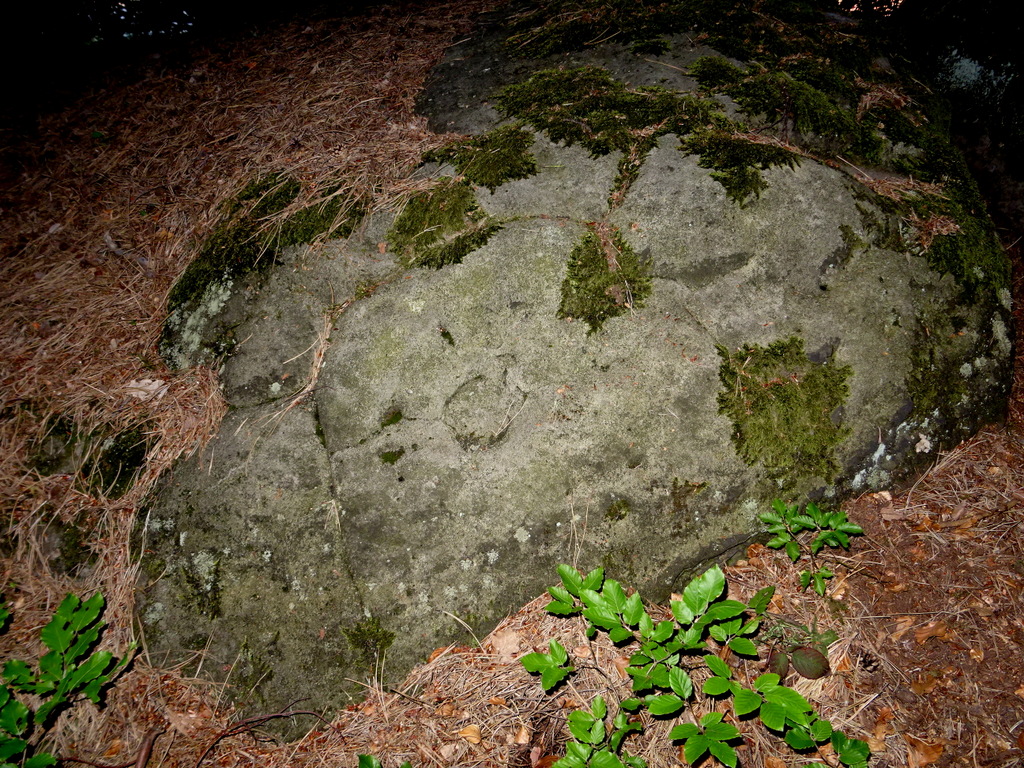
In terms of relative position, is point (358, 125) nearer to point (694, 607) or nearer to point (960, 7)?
point (694, 607)

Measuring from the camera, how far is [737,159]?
2.72 meters

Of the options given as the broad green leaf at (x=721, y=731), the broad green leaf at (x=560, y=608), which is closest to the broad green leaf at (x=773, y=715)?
the broad green leaf at (x=721, y=731)

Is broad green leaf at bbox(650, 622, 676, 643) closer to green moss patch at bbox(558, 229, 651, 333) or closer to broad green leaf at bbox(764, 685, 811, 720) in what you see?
broad green leaf at bbox(764, 685, 811, 720)

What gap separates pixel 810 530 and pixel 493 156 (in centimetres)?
272

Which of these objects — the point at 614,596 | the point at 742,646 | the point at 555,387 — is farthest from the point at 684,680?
the point at 555,387

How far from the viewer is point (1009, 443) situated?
263cm

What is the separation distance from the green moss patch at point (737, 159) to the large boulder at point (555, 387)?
0.05ft

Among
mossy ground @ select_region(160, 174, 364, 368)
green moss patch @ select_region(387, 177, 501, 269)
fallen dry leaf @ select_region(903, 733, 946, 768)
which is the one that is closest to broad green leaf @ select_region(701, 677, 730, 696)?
fallen dry leaf @ select_region(903, 733, 946, 768)

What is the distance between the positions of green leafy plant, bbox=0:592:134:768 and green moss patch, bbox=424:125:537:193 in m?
2.89

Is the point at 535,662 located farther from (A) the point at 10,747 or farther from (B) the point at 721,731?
(A) the point at 10,747

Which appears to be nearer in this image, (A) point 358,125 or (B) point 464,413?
(B) point 464,413

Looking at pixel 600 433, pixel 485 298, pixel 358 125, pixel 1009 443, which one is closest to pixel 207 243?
pixel 358 125

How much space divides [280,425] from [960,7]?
18.0ft

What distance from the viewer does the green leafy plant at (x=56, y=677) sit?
76.9 inches
